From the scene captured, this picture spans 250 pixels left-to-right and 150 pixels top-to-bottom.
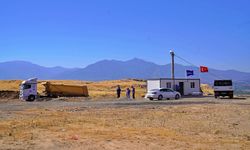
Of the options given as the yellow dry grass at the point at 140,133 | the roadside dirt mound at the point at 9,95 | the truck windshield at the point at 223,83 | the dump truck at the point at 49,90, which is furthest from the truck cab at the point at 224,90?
the yellow dry grass at the point at 140,133

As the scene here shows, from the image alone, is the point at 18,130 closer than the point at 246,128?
Yes

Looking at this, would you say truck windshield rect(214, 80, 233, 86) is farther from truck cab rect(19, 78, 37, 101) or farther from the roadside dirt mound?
the roadside dirt mound

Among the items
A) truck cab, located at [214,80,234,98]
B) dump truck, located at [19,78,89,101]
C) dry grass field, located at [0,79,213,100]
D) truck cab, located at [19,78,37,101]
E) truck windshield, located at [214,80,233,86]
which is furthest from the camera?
dry grass field, located at [0,79,213,100]

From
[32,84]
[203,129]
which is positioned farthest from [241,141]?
[32,84]

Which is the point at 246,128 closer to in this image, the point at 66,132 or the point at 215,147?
the point at 215,147

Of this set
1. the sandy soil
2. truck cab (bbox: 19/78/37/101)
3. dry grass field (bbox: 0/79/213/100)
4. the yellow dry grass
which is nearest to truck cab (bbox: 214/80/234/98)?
dry grass field (bbox: 0/79/213/100)

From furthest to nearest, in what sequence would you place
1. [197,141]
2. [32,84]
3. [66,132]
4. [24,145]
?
1. [32,84]
2. [66,132]
3. [197,141]
4. [24,145]

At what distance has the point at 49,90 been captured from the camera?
185ft

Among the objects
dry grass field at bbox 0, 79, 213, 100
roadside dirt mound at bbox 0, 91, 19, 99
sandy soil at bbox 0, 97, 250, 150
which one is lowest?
sandy soil at bbox 0, 97, 250, 150

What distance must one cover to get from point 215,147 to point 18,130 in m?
8.01

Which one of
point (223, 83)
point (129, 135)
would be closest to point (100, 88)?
point (223, 83)

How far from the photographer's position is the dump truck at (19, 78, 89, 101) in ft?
172

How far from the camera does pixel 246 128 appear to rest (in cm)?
1964

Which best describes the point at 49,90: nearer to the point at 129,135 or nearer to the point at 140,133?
the point at 140,133
